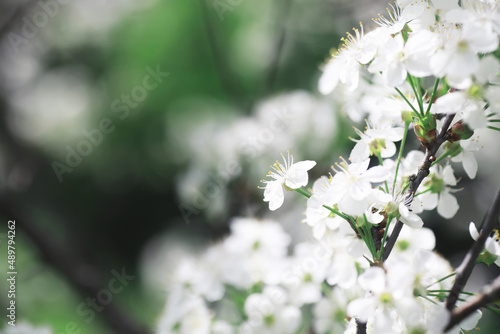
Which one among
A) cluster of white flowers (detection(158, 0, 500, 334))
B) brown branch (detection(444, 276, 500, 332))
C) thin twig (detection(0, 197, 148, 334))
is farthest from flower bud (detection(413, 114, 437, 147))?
thin twig (detection(0, 197, 148, 334))

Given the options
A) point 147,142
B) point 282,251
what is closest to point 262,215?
point 282,251

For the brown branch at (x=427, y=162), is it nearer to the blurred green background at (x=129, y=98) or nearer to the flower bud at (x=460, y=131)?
the flower bud at (x=460, y=131)

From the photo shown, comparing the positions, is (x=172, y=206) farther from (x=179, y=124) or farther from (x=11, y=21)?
(x=11, y=21)

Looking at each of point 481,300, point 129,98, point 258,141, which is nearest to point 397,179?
point 481,300

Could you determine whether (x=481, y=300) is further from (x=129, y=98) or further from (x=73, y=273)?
(x=129, y=98)

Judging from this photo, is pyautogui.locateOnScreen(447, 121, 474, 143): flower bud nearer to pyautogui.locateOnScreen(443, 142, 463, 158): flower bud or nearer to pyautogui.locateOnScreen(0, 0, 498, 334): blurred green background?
pyautogui.locateOnScreen(443, 142, 463, 158): flower bud

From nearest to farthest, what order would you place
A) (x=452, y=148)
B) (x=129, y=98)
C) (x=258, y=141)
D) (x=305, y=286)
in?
1. (x=452, y=148)
2. (x=305, y=286)
3. (x=258, y=141)
4. (x=129, y=98)

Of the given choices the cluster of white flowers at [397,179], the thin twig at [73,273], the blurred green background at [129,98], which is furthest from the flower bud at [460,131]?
the blurred green background at [129,98]

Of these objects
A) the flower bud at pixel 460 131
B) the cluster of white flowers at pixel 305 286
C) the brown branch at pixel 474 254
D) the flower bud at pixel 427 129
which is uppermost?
the flower bud at pixel 427 129
